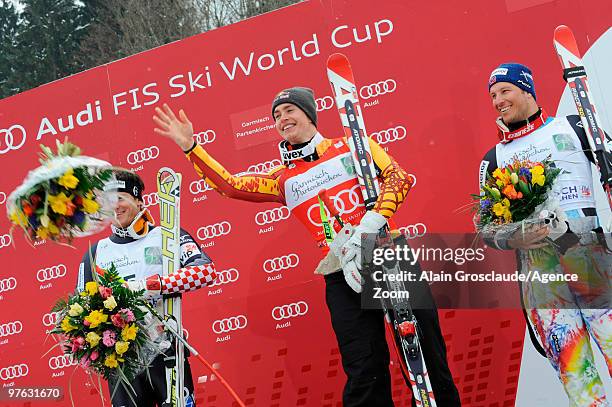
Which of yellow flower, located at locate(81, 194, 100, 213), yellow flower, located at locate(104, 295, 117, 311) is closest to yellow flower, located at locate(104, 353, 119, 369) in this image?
yellow flower, located at locate(104, 295, 117, 311)

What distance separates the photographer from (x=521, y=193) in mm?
3812

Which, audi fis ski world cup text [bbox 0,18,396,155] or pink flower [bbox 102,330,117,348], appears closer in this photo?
pink flower [bbox 102,330,117,348]

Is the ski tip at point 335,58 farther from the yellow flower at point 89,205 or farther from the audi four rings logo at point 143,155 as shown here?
the audi four rings logo at point 143,155

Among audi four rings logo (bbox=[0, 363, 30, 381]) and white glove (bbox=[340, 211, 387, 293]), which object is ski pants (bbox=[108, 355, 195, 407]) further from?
audi four rings logo (bbox=[0, 363, 30, 381])

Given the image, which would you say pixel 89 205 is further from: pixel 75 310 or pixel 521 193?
pixel 521 193

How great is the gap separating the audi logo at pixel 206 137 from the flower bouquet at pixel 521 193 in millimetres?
2334

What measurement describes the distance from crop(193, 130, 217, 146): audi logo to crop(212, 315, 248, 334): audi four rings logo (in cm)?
119

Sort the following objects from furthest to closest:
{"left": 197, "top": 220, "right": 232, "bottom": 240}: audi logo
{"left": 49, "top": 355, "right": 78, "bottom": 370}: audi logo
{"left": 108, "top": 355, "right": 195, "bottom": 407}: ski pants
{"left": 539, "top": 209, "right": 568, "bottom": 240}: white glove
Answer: {"left": 49, "top": 355, "right": 78, "bottom": 370}: audi logo → {"left": 197, "top": 220, "right": 232, "bottom": 240}: audi logo → {"left": 108, "top": 355, "right": 195, "bottom": 407}: ski pants → {"left": 539, "top": 209, "right": 568, "bottom": 240}: white glove

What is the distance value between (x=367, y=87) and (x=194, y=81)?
121cm

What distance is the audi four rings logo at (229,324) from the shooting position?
5656mm

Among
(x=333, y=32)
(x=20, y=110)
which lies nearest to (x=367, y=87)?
(x=333, y=32)

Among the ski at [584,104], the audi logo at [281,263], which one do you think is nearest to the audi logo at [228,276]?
the audi logo at [281,263]

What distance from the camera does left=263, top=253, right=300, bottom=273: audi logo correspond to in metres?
5.52

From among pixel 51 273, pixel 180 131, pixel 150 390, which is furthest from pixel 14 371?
pixel 180 131
